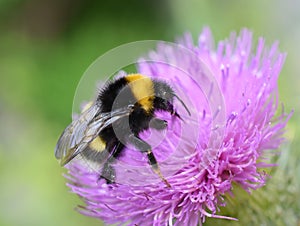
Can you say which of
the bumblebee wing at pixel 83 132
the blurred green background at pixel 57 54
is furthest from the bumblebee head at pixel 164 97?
the blurred green background at pixel 57 54

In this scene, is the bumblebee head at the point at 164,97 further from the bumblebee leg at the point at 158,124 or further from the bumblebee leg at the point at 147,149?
the bumblebee leg at the point at 147,149

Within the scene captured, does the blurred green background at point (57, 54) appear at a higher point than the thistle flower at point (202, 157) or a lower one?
higher

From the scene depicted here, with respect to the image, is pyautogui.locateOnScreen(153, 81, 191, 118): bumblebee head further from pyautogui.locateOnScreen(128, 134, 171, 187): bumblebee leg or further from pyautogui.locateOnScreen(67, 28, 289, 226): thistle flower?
pyautogui.locateOnScreen(128, 134, 171, 187): bumblebee leg

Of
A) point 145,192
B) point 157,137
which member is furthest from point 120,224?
point 157,137

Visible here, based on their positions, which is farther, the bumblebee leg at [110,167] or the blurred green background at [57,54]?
the blurred green background at [57,54]

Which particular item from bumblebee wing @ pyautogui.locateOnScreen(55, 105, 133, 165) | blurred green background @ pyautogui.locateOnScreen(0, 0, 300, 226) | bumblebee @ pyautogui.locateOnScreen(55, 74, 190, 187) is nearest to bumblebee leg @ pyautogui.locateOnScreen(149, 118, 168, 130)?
bumblebee @ pyautogui.locateOnScreen(55, 74, 190, 187)
